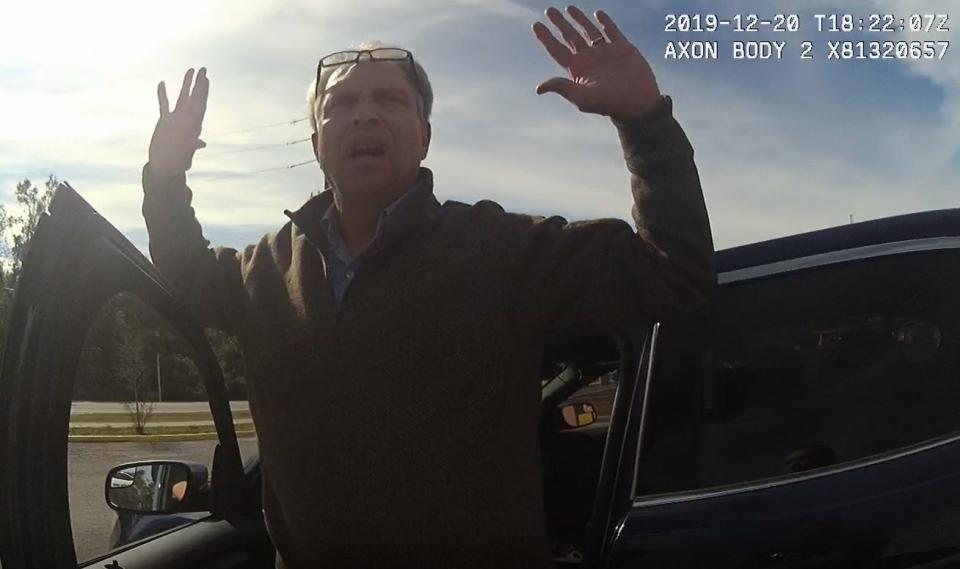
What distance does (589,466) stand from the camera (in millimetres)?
3135

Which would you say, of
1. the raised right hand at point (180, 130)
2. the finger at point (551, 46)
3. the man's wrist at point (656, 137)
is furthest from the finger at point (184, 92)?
the man's wrist at point (656, 137)

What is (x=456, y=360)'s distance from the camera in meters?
1.82

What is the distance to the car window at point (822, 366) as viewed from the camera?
1.95 m

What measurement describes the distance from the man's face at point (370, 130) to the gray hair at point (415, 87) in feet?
0.07

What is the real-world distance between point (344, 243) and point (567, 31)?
0.66 m

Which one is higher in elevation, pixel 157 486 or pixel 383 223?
pixel 383 223

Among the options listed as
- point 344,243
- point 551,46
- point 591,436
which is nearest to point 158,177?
point 344,243

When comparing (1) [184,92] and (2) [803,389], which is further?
(1) [184,92]

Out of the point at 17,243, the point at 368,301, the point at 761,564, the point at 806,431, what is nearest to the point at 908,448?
the point at 806,431

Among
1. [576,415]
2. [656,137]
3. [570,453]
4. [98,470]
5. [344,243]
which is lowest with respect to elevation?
[570,453]

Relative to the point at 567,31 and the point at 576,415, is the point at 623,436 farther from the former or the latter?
the point at 576,415

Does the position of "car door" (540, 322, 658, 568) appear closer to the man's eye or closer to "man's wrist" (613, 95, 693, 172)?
"man's wrist" (613, 95, 693, 172)

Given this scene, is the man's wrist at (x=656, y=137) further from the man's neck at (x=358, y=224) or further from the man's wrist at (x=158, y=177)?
the man's wrist at (x=158, y=177)

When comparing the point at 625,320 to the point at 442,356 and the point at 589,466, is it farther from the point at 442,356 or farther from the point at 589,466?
the point at 589,466
